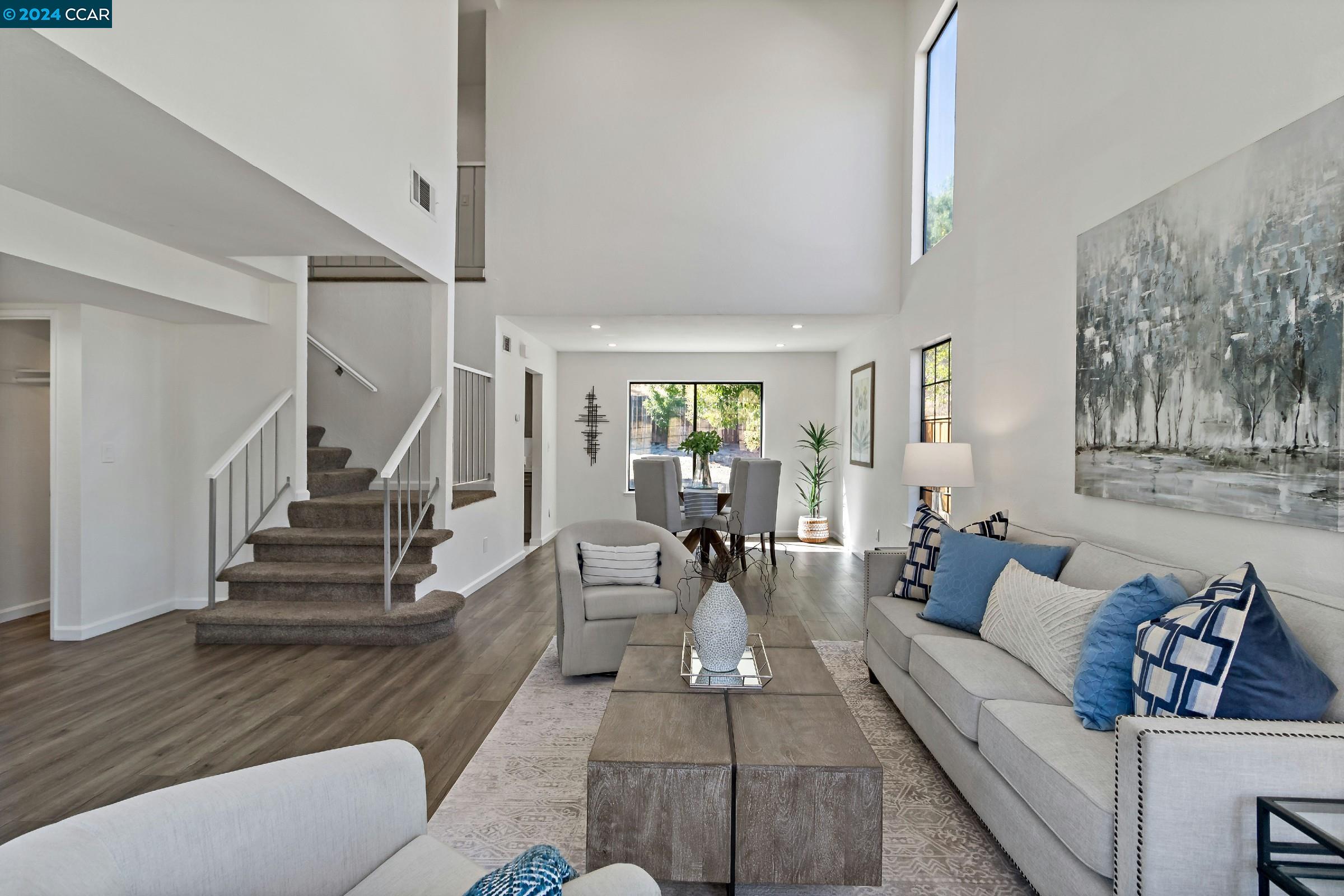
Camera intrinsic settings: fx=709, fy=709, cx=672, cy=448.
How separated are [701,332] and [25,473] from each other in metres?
5.44

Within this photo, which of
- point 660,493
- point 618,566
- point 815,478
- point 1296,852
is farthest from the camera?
point 815,478

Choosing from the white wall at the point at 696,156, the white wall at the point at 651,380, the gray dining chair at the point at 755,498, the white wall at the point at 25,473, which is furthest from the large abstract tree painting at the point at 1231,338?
the white wall at the point at 25,473

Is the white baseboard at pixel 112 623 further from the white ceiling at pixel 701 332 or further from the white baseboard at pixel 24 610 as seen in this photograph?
the white ceiling at pixel 701 332

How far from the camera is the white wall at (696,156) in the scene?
599 cm

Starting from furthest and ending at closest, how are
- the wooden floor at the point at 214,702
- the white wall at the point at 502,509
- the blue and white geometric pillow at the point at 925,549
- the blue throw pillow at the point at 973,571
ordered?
the white wall at the point at 502,509
the blue and white geometric pillow at the point at 925,549
the blue throw pillow at the point at 973,571
the wooden floor at the point at 214,702

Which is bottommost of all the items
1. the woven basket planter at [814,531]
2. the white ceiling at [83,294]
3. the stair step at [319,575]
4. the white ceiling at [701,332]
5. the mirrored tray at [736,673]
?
the woven basket planter at [814,531]

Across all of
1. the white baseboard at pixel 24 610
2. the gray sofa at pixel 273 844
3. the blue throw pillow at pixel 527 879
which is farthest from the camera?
the white baseboard at pixel 24 610

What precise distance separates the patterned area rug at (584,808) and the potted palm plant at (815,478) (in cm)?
521

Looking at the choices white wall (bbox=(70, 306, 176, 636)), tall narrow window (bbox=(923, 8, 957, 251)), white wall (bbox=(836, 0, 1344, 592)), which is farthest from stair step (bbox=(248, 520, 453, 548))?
tall narrow window (bbox=(923, 8, 957, 251))

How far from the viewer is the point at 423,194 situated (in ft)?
15.5

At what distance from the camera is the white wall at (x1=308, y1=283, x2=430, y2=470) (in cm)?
626

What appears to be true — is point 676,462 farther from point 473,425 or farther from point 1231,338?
point 1231,338

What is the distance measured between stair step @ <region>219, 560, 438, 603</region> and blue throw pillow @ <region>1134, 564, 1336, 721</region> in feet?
12.9

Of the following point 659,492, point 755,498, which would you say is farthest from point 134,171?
point 755,498
